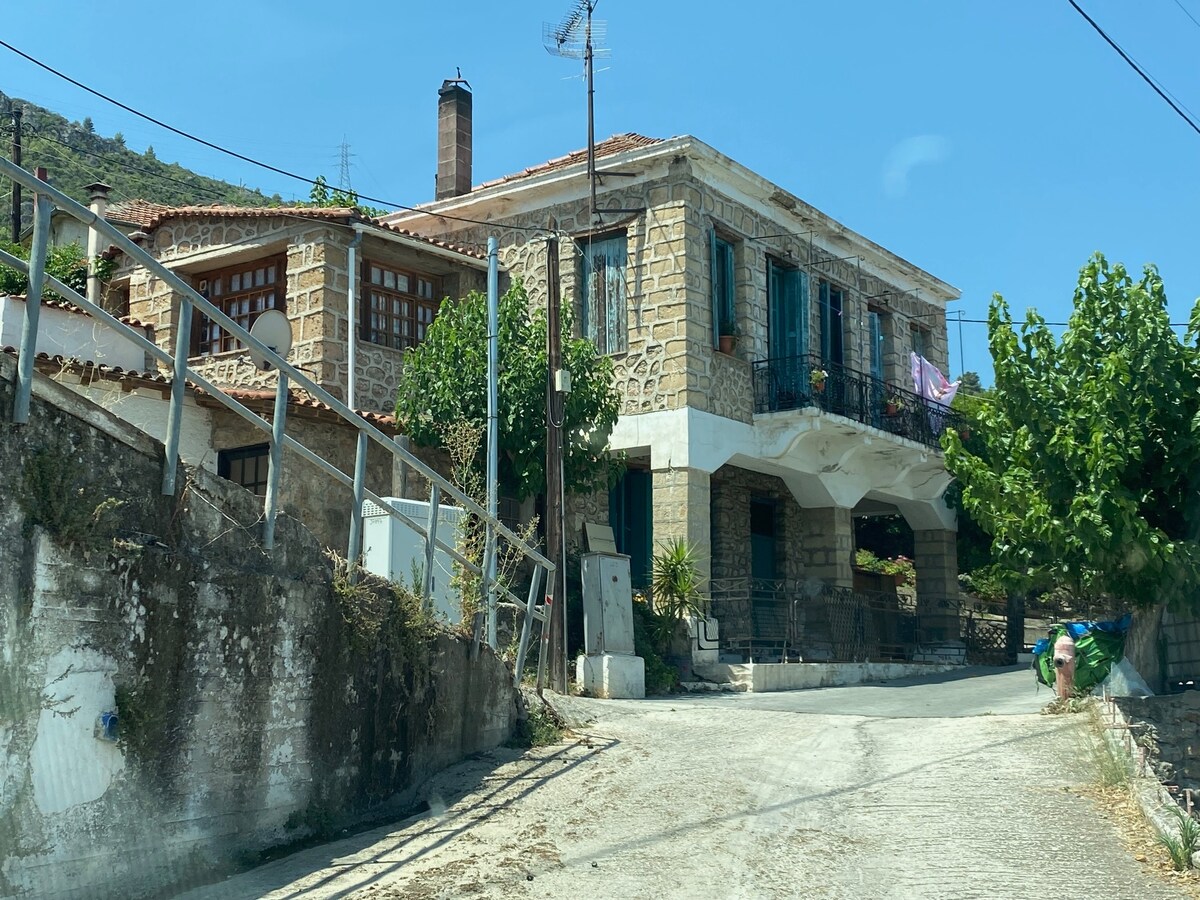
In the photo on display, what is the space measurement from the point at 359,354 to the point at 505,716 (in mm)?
9634

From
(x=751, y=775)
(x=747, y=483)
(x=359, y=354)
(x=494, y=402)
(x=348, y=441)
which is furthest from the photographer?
(x=747, y=483)

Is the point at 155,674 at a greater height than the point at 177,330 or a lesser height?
lesser

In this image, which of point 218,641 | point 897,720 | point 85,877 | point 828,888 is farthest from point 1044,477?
point 85,877

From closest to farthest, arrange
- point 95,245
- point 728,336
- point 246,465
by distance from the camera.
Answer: point 246,465 → point 728,336 → point 95,245

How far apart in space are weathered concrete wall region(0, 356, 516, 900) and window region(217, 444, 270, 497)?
8.11 metres

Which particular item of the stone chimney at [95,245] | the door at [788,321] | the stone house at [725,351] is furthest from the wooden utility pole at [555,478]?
the stone chimney at [95,245]

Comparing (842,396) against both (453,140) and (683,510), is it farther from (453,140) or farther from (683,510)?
(453,140)

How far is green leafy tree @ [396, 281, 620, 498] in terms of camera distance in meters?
16.8

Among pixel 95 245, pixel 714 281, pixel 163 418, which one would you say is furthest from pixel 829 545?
pixel 95 245

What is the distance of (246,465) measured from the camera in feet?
53.8

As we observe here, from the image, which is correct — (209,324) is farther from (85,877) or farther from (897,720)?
(85,877)

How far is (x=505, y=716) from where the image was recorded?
1070 cm

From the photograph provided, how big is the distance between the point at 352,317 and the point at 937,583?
1229 cm

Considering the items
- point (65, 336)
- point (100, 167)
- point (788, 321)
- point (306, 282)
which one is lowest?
point (65, 336)
